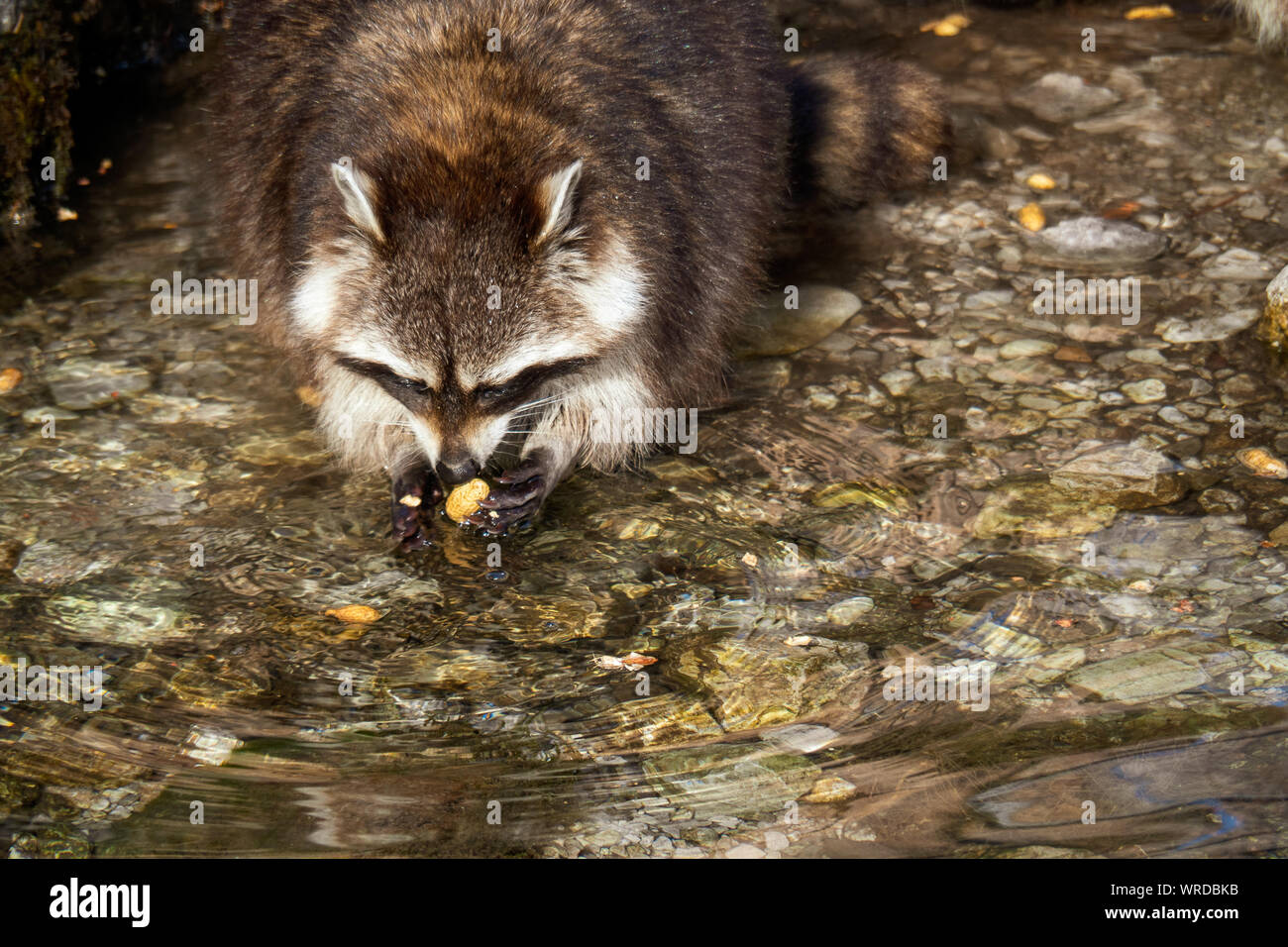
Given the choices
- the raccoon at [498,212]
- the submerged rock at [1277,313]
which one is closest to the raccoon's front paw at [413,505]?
the raccoon at [498,212]

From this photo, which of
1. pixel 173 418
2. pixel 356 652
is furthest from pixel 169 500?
pixel 356 652

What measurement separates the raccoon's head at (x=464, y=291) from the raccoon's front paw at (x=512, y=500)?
26 cm

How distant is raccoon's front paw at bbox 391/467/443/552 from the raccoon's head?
262mm

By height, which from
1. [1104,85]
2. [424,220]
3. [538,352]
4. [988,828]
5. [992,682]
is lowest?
[988,828]

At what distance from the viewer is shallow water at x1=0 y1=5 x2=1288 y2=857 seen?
305 centimetres

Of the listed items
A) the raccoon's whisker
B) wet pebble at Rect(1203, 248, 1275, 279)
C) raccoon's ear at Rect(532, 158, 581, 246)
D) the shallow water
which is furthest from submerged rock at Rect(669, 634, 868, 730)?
wet pebble at Rect(1203, 248, 1275, 279)

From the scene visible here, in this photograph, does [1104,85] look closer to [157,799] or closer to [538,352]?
[538,352]

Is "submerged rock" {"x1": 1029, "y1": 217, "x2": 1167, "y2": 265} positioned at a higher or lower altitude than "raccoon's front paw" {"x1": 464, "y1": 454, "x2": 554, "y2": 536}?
higher

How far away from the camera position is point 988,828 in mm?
2953

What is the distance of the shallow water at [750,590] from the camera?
3055mm

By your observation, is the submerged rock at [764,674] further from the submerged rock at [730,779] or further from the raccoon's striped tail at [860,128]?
the raccoon's striped tail at [860,128]

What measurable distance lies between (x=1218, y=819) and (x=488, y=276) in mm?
2081

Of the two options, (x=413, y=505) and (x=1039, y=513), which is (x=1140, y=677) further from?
(x=413, y=505)

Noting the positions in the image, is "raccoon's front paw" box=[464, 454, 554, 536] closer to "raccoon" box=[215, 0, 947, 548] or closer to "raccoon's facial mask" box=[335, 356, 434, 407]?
"raccoon" box=[215, 0, 947, 548]
